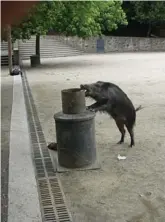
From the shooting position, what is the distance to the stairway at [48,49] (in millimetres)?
29156

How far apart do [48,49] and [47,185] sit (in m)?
26.6

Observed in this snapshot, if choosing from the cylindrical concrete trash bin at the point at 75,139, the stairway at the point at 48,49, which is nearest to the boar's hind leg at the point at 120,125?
the cylindrical concrete trash bin at the point at 75,139

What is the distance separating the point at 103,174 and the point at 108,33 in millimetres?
34853

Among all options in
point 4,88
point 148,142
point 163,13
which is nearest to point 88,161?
point 148,142

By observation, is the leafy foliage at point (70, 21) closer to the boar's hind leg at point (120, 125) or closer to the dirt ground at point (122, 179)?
the dirt ground at point (122, 179)

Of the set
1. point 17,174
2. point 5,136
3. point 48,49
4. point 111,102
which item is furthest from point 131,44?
point 17,174

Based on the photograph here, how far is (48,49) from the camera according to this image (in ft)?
98.9

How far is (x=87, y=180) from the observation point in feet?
14.4

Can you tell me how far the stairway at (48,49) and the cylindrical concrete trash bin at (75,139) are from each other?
24.4 m

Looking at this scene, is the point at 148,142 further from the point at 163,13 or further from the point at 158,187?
the point at 163,13

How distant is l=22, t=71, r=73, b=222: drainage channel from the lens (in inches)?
140

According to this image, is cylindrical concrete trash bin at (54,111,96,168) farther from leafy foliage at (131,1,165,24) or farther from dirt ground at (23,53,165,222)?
leafy foliage at (131,1,165,24)

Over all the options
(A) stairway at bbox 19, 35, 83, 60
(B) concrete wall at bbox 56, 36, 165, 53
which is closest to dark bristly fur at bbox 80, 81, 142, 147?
(A) stairway at bbox 19, 35, 83, 60

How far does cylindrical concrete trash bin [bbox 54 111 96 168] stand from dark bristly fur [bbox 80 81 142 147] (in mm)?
458
